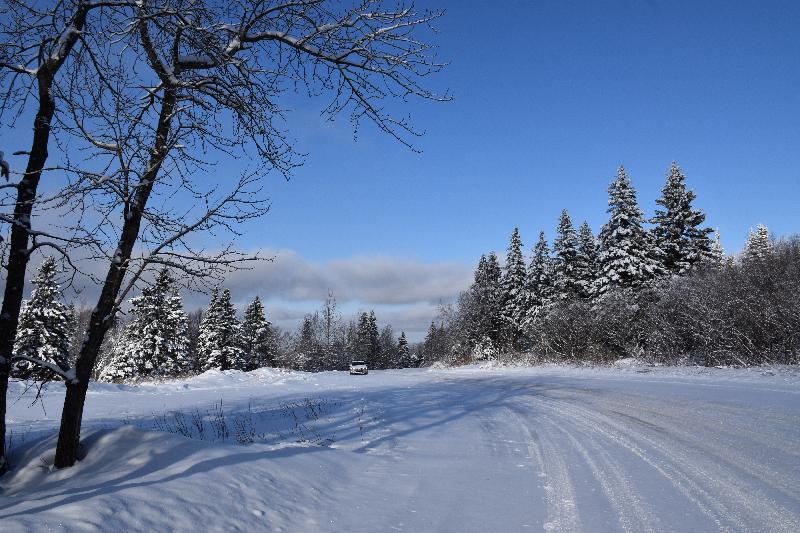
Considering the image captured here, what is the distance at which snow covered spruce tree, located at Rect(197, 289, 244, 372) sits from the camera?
2019 inches

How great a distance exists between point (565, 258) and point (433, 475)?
43.5 m

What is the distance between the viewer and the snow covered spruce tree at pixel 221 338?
51281 millimetres

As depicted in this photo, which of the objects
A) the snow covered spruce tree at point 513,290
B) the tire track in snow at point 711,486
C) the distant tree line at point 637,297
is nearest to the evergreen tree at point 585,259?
the distant tree line at point 637,297

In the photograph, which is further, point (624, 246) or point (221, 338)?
point (221, 338)

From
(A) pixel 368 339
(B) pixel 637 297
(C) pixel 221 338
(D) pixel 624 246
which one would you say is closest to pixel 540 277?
(D) pixel 624 246

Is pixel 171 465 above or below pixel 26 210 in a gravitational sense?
below

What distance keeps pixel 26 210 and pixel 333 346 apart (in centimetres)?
8144

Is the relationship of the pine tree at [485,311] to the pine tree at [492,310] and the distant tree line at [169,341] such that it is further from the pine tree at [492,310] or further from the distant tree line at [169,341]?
the distant tree line at [169,341]

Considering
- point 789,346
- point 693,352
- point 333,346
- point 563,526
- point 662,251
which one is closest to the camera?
point 563,526

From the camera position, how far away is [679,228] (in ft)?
116

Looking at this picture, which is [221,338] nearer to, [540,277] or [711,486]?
[540,277]

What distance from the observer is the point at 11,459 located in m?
4.66

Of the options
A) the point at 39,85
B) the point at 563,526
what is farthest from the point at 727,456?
the point at 39,85

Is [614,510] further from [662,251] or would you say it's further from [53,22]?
[662,251]
